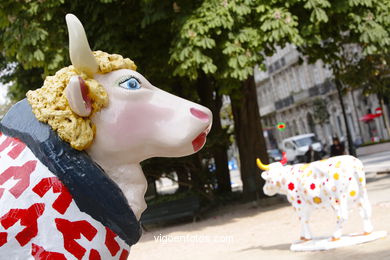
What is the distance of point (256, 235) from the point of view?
11.1 meters

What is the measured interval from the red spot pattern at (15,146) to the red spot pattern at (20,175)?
7cm

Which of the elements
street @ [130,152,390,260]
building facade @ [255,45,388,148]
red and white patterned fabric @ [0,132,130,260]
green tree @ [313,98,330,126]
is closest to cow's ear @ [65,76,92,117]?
red and white patterned fabric @ [0,132,130,260]

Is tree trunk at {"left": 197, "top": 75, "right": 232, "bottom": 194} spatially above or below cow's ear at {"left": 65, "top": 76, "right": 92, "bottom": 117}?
above

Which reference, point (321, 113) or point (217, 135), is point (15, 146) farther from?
point (321, 113)

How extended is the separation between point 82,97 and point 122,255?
701mm

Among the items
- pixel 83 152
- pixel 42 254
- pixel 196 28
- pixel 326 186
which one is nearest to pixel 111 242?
pixel 42 254

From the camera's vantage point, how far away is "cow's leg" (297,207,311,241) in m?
8.66

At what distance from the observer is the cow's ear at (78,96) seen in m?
2.43

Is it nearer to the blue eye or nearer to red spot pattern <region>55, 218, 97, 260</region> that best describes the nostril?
the blue eye

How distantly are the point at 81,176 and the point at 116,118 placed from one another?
319 mm

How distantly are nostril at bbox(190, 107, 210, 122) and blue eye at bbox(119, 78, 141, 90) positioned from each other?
286 millimetres

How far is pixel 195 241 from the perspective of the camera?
11.9 meters

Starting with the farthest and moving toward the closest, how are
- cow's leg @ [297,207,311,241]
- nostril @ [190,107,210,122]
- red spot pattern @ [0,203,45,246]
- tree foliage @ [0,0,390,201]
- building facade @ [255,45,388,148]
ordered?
building facade @ [255,45,388,148] → tree foliage @ [0,0,390,201] → cow's leg @ [297,207,311,241] → nostril @ [190,107,210,122] → red spot pattern @ [0,203,45,246]

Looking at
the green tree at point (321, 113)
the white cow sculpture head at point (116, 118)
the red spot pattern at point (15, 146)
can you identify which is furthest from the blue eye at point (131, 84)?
the green tree at point (321, 113)
